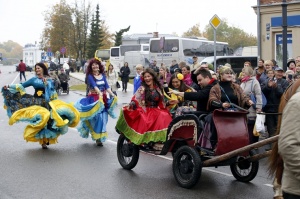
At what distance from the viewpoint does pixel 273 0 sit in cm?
2516

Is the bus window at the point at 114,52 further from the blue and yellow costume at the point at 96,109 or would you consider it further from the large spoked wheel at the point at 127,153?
the large spoked wheel at the point at 127,153

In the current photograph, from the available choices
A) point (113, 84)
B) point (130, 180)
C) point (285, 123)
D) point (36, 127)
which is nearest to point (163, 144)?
point (130, 180)

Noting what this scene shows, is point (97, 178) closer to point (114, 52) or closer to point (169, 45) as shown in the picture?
point (169, 45)

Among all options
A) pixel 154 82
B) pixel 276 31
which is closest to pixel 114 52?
pixel 276 31

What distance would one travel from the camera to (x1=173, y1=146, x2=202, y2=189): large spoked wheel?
25.5 ft

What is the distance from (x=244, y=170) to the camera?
858cm

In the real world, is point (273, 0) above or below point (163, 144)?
above

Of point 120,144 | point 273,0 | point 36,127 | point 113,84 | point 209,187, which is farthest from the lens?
point 273,0

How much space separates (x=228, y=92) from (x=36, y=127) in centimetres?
473

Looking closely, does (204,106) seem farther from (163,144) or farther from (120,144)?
(120,144)

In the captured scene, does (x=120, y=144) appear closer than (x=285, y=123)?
No

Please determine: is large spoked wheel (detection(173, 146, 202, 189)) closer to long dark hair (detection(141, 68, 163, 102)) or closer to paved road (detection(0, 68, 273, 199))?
paved road (detection(0, 68, 273, 199))

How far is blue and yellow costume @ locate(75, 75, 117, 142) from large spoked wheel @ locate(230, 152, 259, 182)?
4.15 meters

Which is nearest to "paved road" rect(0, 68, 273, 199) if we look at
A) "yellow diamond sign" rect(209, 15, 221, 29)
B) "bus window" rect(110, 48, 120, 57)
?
"yellow diamond sign" rect(209, 15, 221, 29)
